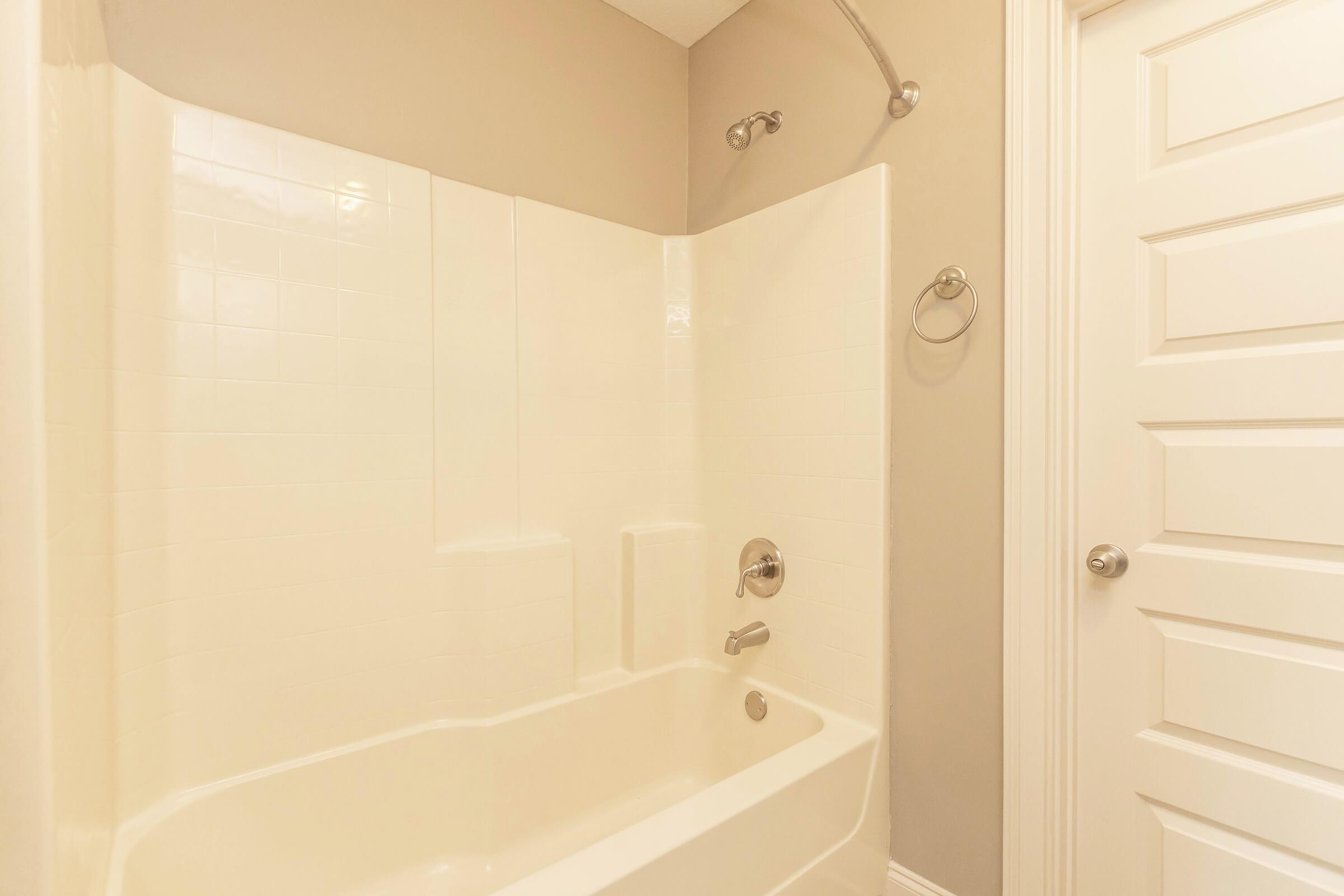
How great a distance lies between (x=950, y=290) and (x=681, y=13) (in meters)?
1.40

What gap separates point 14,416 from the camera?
26.5 inches

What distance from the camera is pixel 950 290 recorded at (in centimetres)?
145

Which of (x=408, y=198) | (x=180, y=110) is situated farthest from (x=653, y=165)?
(x=180, y=110)

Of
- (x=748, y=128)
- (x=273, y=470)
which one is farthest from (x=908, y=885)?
(x=748, y=128)

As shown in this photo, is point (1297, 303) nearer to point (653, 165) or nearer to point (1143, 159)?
point (1143, 159)

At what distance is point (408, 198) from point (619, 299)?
2.21 feet

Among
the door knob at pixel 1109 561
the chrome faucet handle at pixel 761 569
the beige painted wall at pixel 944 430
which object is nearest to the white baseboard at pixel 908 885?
the beige painted wall at pixel 944 430

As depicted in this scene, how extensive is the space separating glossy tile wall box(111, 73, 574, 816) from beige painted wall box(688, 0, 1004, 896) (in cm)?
104

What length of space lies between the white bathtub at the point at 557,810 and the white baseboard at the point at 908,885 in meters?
0.04

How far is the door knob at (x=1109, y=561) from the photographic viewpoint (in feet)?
4.05

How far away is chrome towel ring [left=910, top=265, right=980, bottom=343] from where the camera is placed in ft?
4.60

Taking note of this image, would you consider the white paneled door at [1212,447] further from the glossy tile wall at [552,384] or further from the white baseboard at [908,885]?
the glossy tile wall at [552,384]

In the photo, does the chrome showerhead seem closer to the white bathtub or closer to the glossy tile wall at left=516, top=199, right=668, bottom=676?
the glossy tile wall at left=516, top=199, right=668, bottom=676

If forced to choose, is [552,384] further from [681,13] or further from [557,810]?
[681,13]
